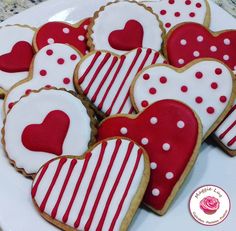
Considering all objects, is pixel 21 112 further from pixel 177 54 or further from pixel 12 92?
pixel 177 54

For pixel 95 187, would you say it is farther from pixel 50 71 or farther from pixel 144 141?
pixel 50 71

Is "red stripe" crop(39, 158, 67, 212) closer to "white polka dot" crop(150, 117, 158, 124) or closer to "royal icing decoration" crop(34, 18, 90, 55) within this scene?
"white polka dot" crop(150, 117, 158, 124)

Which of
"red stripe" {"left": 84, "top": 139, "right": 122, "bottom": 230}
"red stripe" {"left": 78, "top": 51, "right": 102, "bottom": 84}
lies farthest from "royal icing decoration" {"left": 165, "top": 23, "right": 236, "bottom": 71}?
"red stripe" {"left": 84, "top": 139, "right": 122, "bottom": 230}

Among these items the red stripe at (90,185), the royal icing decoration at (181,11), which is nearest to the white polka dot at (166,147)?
the red stripe at (90,185)

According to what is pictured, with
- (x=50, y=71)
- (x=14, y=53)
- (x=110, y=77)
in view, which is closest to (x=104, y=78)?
(x=110, y=77)

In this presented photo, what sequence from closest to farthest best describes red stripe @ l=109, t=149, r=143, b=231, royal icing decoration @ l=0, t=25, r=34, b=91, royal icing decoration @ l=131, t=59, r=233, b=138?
red stripe @ l=109, t=149, r=143, b=231, royal icing decoration @ l=131, t=59, r=233, b=138, royal icing decoration @ l=0, t=25, r=34, b=91

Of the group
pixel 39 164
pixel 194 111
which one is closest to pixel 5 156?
pixel 39 164
